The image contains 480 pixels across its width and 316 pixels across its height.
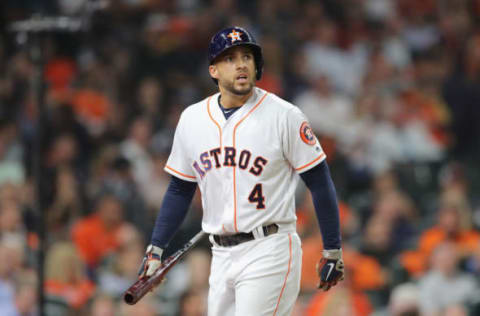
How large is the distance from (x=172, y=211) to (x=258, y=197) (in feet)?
1.67

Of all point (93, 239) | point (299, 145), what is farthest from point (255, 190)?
point (93, 239)

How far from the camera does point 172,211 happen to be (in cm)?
399

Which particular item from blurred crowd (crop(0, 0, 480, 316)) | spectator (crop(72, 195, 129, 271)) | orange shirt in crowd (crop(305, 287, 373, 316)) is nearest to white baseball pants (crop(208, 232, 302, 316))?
blurred crowd (crop(0, 0, 480, 316))

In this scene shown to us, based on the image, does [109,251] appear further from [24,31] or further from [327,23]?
[327,23]

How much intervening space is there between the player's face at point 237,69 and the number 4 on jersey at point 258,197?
433 mm

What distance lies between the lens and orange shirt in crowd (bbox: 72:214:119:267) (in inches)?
289

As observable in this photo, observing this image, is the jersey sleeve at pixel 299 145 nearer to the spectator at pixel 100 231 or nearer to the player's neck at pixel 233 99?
the player's neck at pixel 233 99

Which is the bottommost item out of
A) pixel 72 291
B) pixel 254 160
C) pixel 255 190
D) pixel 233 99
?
pixel 72 291

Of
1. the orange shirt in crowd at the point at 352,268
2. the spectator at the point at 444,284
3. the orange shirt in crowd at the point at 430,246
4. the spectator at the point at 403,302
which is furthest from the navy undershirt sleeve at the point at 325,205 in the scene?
the orange shirt in crowd at the point at 430,246

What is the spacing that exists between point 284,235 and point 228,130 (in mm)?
536

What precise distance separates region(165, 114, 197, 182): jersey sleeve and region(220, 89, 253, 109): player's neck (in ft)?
0.74

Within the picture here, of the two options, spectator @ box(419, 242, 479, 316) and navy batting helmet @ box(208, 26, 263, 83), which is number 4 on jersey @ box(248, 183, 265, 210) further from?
spectator @ box(419, 242, 479, 316)

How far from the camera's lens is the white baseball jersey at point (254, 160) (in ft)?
12.1

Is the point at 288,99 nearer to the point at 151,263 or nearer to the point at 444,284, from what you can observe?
the point at 444,284
